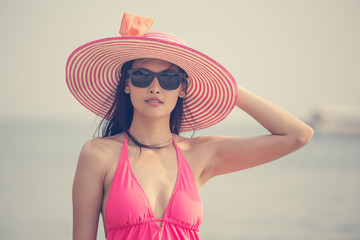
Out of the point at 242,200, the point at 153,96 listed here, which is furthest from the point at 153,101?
the point at 242,200

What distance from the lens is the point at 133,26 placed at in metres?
2.29

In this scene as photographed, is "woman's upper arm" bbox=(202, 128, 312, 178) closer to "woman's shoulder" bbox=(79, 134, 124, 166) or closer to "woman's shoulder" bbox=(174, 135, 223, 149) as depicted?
"woman's shoulder" bbox=(174, 135, 223, 149)

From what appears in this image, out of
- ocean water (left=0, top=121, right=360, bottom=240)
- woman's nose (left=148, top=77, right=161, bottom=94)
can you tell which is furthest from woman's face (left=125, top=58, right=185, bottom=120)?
ocean water (left=0, top=121, right=360, bottom=240)

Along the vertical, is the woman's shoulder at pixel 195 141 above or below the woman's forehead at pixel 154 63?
below

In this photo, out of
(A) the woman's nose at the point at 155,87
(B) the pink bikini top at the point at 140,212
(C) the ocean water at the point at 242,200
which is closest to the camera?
(B) the pink bikini top at the point at 140,212

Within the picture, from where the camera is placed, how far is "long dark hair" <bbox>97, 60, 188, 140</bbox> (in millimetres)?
2441

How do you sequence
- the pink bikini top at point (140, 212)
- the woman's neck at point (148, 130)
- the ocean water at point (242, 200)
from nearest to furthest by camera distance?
the pink bikini top at point (140, 212)
the woman's neck at point (148, 130)
the ocean water at point (242, 200)

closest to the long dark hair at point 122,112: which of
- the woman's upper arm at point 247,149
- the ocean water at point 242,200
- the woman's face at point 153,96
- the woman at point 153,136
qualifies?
the woman at point 153,136

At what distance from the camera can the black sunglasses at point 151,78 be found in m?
2.27

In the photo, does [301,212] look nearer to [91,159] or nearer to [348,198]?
[348,198]

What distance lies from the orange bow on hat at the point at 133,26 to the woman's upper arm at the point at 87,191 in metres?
0.50

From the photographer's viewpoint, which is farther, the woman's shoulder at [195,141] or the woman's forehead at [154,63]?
the woman's shoulder at [195,141]

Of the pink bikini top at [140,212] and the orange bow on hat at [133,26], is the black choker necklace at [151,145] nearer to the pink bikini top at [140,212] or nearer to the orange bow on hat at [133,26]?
the pink bikini top at [140,212]

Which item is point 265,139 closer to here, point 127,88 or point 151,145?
point 151,145
